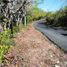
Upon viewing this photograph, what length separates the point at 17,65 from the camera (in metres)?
10.6

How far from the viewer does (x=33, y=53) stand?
1321cm

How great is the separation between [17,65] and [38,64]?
1.06 metres

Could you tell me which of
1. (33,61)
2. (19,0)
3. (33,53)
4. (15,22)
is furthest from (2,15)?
(33,61)

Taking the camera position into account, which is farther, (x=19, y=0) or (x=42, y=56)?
(x=19, y=0)

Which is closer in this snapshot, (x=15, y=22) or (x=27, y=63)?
→ (x=27, y=63)

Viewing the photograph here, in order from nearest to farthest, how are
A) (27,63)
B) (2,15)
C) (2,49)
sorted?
(27,63) < (2,49) < (2,15)

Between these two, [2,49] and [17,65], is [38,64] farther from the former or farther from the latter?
[2,49]

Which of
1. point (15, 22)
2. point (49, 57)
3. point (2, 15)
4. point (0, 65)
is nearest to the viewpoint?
point (0, 65)

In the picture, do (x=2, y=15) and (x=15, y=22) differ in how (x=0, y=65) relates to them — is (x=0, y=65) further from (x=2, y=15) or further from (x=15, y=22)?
(x=15, y=22)

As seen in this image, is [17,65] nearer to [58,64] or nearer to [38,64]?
[38,64]

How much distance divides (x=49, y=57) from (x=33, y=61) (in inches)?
59.3

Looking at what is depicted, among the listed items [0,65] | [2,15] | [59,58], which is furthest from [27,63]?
[2,15]

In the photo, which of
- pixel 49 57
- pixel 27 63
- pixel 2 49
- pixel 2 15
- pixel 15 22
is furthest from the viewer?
pixel 15 22

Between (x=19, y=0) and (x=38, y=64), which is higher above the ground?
(x=19, y=0)
